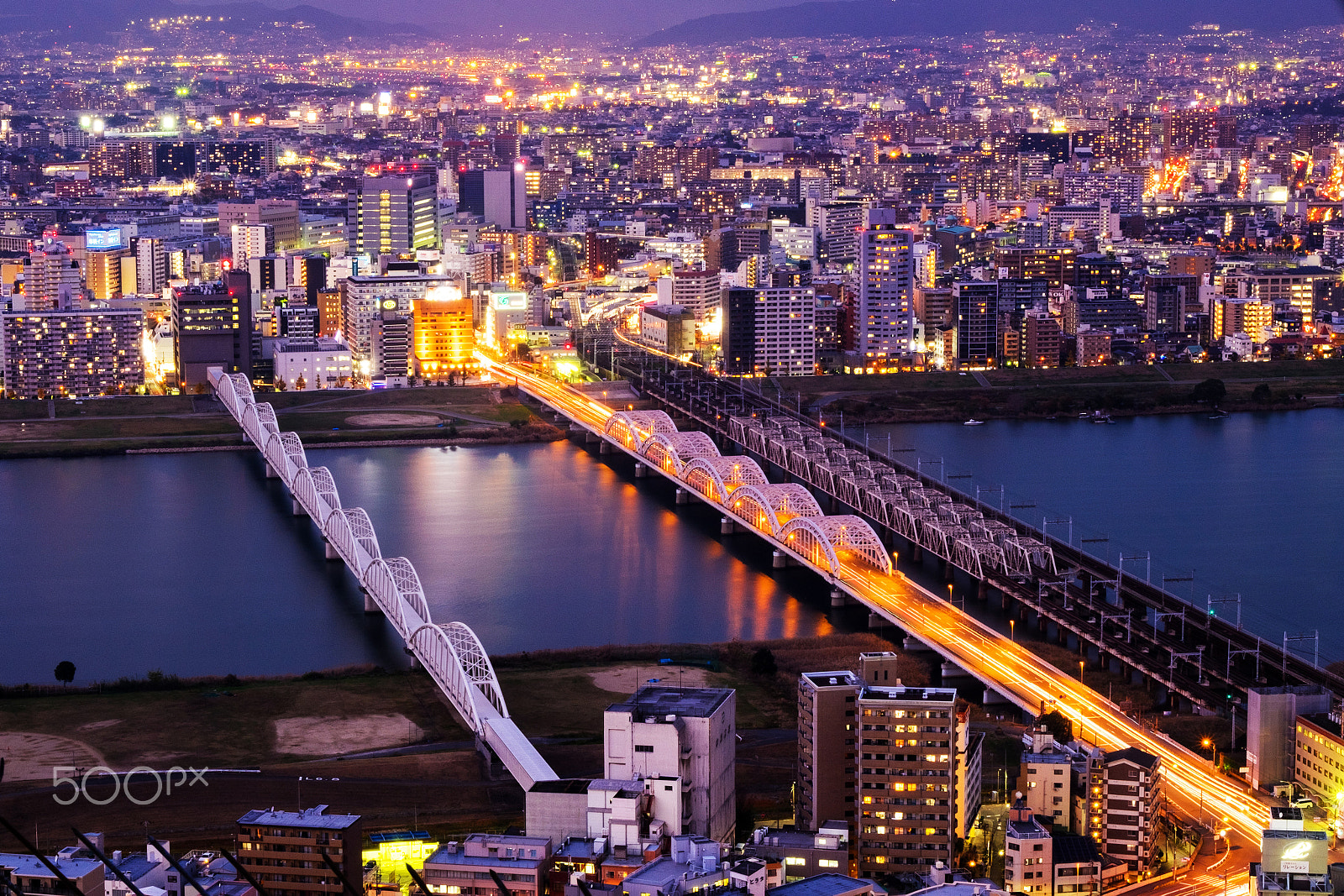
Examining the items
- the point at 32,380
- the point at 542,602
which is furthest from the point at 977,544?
the point at 32,380

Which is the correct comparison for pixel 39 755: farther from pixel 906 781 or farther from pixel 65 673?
pixel 906 781

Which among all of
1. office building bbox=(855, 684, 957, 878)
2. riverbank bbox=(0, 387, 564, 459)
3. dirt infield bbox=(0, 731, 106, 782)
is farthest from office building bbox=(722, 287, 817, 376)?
office building bbox=(855, 684, 957, 878)

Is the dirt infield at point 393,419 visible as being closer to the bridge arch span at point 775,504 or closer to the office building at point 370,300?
the office building at point 370,300

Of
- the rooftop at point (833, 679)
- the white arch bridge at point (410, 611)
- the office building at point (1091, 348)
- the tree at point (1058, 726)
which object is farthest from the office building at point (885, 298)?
the rooftop at point (833, 679)

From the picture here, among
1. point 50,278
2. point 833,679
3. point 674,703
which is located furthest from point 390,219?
point 674,703

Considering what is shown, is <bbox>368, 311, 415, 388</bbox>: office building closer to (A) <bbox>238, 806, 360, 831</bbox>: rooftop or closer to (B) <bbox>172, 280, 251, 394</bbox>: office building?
(B) <bbox>172, 280, 251, 394</bbox>: office building

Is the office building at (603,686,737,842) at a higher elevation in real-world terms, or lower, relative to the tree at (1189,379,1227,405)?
higher

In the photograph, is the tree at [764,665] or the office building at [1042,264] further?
the office building at [1042,264]
